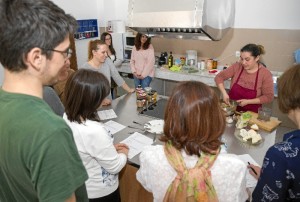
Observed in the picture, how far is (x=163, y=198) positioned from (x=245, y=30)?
3424 millimetres

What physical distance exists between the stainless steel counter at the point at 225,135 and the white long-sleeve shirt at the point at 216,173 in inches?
16.8

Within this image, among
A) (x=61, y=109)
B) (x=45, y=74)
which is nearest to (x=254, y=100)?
(x=61, y=109)

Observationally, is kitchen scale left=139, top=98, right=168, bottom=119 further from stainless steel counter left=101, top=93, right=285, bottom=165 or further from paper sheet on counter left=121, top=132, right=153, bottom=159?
paper sheet on counter left=121, top=132, right=153, bottom=159

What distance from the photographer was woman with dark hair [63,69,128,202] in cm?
125

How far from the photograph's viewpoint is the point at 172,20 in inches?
120

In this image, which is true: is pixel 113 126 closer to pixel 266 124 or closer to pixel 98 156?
pixel 98 156

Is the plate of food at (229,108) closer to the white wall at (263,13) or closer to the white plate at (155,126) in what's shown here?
the white plate at (155,126)

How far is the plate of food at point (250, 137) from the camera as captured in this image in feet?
5.48

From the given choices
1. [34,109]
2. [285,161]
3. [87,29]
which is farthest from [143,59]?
[34,109]

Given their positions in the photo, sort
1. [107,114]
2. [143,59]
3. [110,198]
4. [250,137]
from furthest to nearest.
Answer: [143,59] < [107,114] < [250,137] < [110,198]

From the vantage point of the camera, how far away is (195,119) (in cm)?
98

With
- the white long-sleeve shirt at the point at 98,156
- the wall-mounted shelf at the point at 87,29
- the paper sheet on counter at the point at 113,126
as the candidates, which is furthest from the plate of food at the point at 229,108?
the wall-mounted shelf at the point at 87,29

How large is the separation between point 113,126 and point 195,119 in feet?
3.53

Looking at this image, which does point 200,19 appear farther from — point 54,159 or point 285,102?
point 54,159
